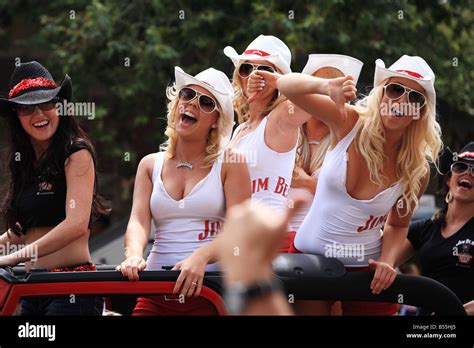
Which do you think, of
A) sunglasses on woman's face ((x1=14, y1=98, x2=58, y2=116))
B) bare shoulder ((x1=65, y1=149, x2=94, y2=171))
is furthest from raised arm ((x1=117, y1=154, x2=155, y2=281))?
sunglasses on woman's face ((x1=14, y1=98, x2=58, y2=116))

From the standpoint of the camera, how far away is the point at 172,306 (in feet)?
13.6

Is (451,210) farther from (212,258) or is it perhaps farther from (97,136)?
(97,136)

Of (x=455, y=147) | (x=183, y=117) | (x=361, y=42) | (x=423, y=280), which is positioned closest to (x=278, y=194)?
(x=183, y=117)

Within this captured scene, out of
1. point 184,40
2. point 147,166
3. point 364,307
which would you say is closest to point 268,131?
point 147,166

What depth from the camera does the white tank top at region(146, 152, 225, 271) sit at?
14.0 ft

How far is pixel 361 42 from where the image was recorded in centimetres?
1110

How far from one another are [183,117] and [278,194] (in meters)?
0.66

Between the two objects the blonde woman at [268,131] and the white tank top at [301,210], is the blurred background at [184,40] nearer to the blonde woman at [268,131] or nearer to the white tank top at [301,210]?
the white tank top at [301,210]

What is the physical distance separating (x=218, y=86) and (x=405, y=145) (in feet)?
2.64

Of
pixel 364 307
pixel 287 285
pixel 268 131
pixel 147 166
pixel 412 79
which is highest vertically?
pixel 412 79

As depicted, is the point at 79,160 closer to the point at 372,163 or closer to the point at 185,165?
the point at 185,165

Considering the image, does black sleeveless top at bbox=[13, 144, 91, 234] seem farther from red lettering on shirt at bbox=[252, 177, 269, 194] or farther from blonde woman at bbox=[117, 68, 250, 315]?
red lettering on shirt at bbox=[252, 177, 269, 194]

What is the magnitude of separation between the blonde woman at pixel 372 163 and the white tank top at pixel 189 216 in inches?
15.2

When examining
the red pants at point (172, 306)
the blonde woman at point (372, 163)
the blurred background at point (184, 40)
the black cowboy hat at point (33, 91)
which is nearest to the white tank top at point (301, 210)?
the blonde woman at point (372, 163)
